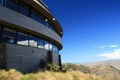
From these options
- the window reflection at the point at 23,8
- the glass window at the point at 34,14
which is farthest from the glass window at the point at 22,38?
the glass window at the point at 34,14

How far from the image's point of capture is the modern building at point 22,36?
17.1 meters

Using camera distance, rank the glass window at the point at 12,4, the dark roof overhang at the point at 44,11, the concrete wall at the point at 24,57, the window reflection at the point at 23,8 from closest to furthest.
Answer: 1. the concrete wall at the point at 24,57
2. the glass window at the point at 12,4
3. the window reflection at the point at 23,8
4. the dark roof overhang at the point at 44,11

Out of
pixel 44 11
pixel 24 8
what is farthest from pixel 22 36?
pixel 44 11

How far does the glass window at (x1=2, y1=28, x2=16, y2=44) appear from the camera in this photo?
17.6 meters

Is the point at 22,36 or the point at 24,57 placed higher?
the point at 22,36

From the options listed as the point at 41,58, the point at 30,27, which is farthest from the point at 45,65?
the point at 30,27

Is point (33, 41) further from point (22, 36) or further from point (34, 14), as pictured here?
point (34, 14)

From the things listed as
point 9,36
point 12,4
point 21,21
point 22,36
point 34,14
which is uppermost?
point 34,14

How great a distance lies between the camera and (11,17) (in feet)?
58.7

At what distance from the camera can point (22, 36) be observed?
68.4 feet

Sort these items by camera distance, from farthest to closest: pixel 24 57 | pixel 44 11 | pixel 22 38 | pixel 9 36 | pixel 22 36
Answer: pixel 44 11, pixel 22 36, pixel 22 38, pixel 24 57, pixel 9 36

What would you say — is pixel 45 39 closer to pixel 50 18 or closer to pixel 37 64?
pixel 50 18

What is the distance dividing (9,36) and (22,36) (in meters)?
2.68

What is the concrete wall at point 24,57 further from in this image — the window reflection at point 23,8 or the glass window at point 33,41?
the window reflection at point 23,8
